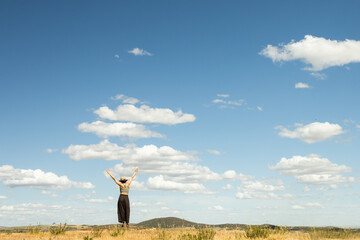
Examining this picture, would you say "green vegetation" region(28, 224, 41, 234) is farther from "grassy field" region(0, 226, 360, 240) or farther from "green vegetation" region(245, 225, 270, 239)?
"green vegetation" region(245, 225, 270, 239)

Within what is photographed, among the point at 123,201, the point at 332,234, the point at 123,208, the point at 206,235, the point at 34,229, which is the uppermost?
the point at 123,201

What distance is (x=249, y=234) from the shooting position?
647 inches

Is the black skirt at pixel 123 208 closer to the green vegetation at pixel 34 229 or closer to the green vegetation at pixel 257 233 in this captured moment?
the green vegetation at pixel 34 229

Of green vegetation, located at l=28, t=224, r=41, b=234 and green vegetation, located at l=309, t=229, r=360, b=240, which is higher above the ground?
green vegetation, located at l=28, t=224, r=41, b=234

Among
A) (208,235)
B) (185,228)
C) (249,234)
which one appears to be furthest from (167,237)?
(185,228)

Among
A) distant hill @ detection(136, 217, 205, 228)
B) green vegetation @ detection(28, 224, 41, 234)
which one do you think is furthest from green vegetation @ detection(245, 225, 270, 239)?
green vegetation @ detection(28, 224, 41, 234)

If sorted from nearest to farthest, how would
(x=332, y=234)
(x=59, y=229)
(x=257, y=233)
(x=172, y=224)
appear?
(x=257, y=233)
(x=332, y=234)
(x=172, y=224)
(x=59, y=229)

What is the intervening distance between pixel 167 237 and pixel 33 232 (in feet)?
26.4

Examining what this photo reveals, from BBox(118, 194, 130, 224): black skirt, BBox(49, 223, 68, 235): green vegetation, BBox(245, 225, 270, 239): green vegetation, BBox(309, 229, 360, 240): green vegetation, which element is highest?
BBox(118, 194, 130, 224): black skirt

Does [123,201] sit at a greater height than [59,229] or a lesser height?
greater

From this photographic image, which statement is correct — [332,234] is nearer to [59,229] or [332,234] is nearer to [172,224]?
[172,224]

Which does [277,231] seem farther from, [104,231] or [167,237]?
[104,231]

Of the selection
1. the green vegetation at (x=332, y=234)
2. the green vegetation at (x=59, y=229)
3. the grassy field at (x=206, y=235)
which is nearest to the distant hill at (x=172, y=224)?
the grassy field at (x=206, y=235)

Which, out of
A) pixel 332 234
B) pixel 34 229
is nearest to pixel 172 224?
pixel 34 229
